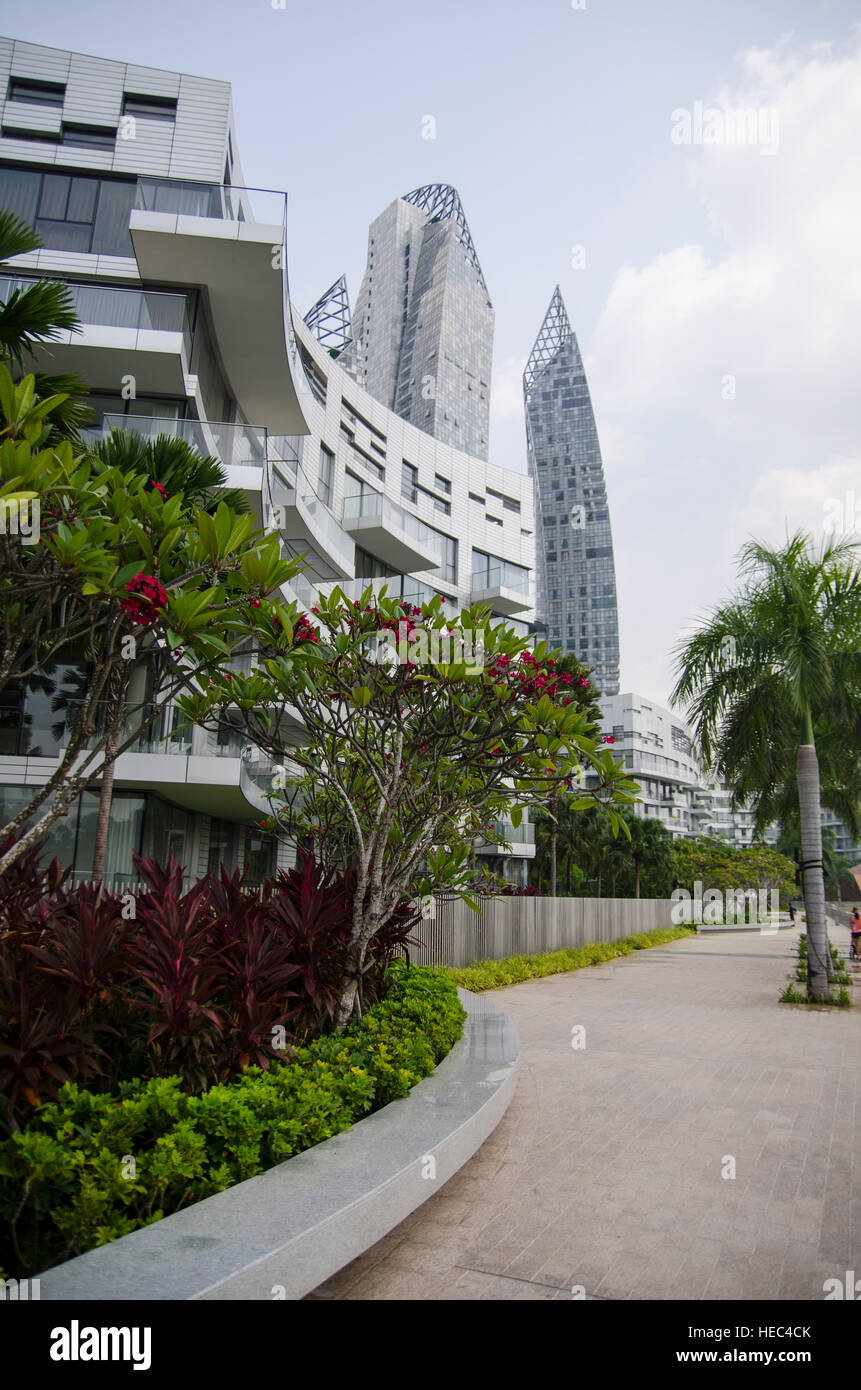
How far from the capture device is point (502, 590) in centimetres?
3156

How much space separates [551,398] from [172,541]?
147891mm

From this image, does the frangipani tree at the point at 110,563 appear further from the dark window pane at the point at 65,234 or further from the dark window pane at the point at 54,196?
the dark window pane at the point at 54,196

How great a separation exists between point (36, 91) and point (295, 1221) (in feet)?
81.6

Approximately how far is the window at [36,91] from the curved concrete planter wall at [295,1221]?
23.8 meters

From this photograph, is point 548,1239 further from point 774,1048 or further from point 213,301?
point 213,301

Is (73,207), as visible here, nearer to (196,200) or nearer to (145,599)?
(196,200)

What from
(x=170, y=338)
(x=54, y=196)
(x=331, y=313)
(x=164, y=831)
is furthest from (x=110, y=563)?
(x=331, y=313)

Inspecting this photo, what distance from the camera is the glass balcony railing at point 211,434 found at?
14.2 metres

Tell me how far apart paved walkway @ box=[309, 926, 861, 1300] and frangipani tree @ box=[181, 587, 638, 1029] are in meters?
1.72

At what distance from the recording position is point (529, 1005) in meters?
12.3

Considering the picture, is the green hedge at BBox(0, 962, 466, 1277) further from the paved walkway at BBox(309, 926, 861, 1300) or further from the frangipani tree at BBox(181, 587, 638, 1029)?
the frangipani tree at BBox(181, 587, 638, 1029)

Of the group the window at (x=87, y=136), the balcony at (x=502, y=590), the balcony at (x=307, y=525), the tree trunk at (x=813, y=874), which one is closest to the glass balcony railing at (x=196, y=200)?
the window at (x=87, y=136)
